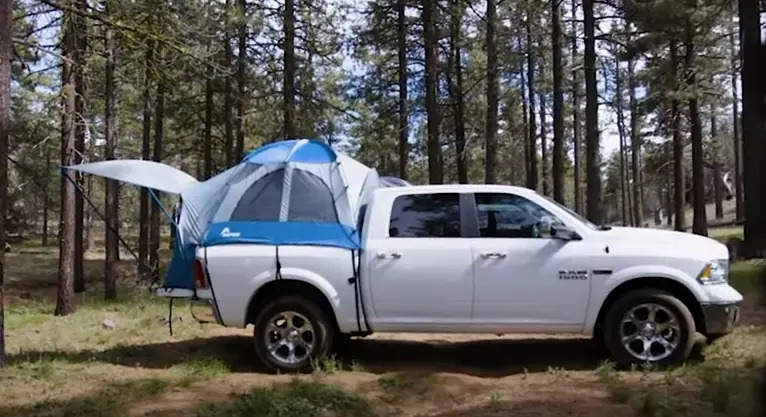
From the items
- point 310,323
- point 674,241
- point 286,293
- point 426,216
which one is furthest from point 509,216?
point 286,293

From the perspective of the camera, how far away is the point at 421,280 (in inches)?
289

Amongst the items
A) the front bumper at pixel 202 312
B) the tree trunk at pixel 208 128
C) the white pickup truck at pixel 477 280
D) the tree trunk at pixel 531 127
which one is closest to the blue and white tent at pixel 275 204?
the white pickup truck at pixel 477 280

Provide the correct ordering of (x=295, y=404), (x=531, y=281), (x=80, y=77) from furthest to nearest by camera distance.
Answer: (x=80, y=77), (x=531, y=281), (x=295, y=404)

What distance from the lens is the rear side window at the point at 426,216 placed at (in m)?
7.56

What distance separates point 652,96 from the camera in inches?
1005

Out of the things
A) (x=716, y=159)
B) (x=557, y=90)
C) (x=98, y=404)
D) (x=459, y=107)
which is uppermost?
(x=459, y=107)

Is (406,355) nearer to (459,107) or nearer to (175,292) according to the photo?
(175,292)

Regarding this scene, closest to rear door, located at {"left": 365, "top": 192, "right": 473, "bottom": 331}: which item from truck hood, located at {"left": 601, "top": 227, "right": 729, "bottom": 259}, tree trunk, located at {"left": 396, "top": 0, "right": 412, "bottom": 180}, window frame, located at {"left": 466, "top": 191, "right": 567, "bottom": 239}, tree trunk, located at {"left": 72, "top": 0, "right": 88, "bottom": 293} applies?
window frame, located at {"left": 466, "top": 191, "right": 567, "bottom": 239}

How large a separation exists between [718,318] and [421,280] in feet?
9.54

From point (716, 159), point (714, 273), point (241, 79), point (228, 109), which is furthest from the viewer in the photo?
point (716, 159)

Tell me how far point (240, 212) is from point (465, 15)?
16113 mm

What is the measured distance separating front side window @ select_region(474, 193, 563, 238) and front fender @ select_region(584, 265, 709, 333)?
78 centimetres

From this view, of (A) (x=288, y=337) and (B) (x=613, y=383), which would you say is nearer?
(B) (x=613, y=383)

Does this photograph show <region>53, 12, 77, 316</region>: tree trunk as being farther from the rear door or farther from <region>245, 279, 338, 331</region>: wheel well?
the rear door
